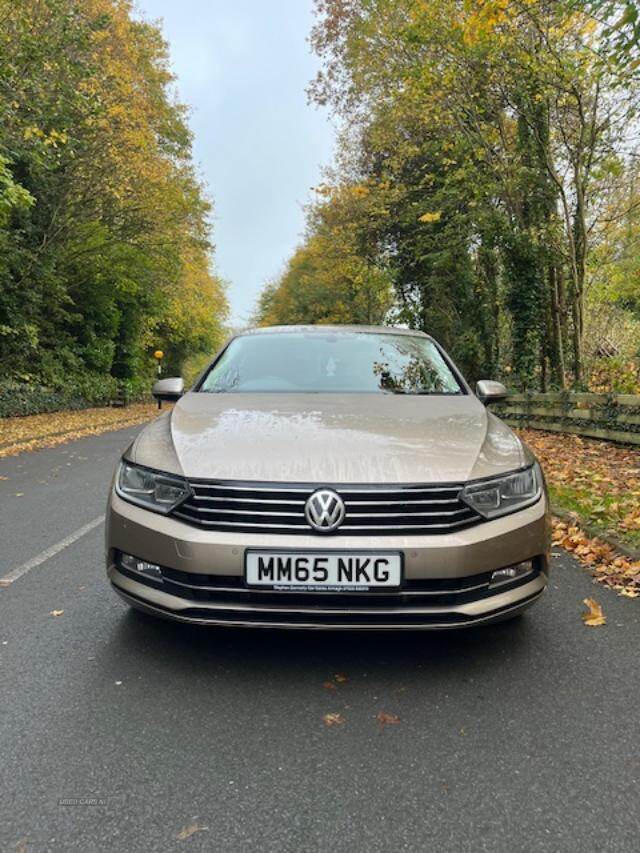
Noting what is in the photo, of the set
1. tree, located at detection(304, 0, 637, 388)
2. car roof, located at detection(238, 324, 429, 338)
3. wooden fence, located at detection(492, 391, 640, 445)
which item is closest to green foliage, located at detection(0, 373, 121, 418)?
tree, located at detection(304, 0, 637, 388)

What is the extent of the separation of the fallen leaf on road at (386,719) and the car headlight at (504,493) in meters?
0.86

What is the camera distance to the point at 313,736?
2350 millimetres

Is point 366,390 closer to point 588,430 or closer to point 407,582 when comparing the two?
point 407,582

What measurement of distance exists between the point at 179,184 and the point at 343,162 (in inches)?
287

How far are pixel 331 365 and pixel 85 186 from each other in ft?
57.6

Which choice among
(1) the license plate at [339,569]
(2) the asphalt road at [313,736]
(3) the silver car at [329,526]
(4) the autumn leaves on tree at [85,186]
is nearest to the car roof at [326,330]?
(3) the silver car at [329,526]

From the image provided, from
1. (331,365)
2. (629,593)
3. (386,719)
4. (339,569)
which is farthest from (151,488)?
(629,593)

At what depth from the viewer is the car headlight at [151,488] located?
8.87ft

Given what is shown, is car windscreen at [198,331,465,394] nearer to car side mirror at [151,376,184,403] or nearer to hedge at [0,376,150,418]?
car side mirror at [151,376,184,403]

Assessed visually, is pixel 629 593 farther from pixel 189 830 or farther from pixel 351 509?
pixel 189 830

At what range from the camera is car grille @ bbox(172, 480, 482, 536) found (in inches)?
101

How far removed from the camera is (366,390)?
399 cm

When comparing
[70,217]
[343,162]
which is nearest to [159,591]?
[70,217]

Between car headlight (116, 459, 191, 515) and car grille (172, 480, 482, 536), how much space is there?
0.50ft
